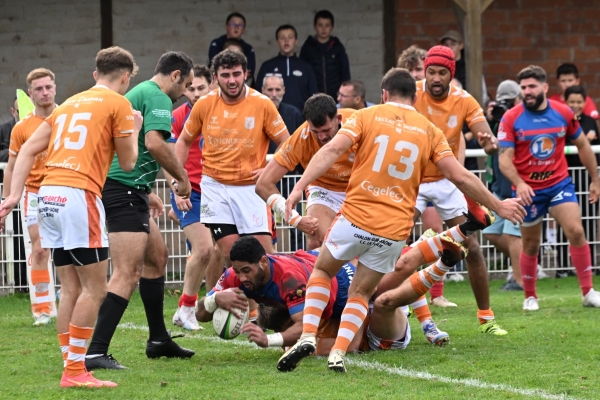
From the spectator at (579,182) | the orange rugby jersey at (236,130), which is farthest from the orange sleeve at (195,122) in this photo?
the spectator at (579,182)

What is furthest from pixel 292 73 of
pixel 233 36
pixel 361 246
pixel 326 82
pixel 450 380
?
pixel 450 380

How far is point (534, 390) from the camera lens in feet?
20.8

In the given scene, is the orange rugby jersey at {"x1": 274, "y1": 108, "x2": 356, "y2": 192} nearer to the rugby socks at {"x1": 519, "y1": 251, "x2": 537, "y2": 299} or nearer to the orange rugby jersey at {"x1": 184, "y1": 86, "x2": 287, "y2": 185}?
the orange rugby jersey at {"x1": 184, "y1": 86, "x2": 287, "y2": 185}

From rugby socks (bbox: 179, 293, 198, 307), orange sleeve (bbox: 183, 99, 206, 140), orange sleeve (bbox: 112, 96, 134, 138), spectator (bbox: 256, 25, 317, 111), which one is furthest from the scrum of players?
spectator (bbox: 256, 25, 317, 111)

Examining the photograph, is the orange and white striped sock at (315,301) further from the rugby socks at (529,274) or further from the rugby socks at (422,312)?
the rugby socks at (529,274)

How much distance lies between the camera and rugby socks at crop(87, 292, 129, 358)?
7277mm

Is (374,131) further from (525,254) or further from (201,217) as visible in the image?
(525,254)

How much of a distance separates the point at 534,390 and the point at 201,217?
12.8 feet

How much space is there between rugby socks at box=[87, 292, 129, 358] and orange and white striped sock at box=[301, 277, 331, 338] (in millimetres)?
1255

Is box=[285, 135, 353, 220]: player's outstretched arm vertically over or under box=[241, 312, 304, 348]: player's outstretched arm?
over

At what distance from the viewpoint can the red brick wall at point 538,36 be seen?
50.8ft

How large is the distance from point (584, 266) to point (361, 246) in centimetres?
418

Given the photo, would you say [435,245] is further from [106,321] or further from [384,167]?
[106,321]

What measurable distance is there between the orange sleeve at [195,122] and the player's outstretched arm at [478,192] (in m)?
2.87
